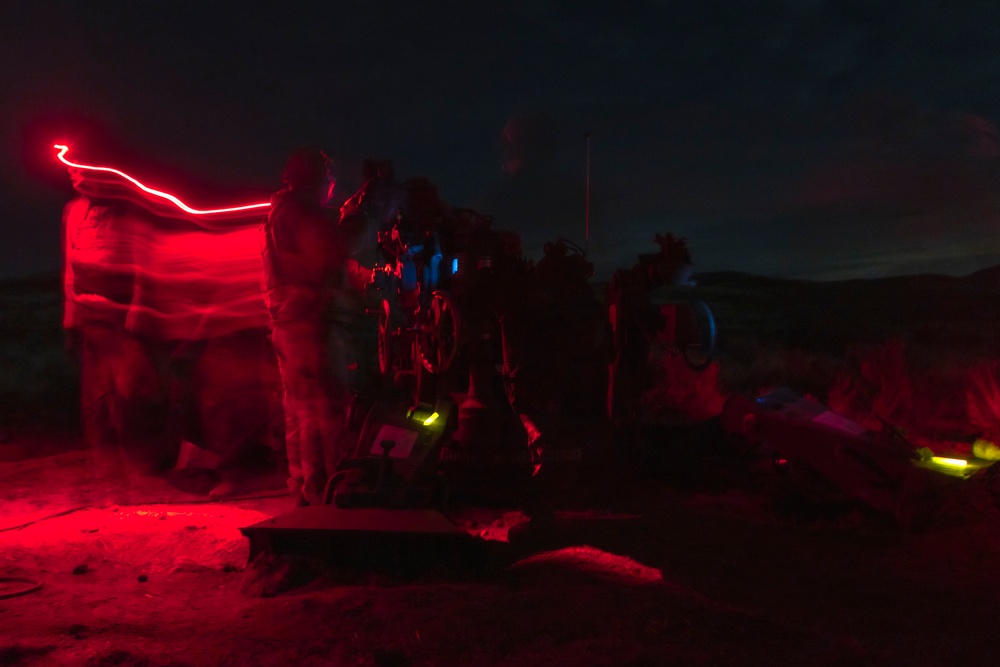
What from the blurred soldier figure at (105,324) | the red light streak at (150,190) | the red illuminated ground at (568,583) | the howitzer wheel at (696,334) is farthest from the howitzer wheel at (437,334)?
the blurred soldier figure at (105,324)

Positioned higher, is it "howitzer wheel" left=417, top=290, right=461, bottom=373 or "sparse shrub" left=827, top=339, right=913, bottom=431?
"howitzer wheel" left=417, top=290, right=461, bottom=373

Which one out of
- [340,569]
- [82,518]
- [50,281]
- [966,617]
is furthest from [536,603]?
[50,281]

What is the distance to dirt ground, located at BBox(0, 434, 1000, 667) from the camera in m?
3.03

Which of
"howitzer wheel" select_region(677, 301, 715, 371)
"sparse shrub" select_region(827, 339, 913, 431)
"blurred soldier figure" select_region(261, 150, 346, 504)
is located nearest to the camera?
"blurred soldier figure" select_region(261, 150, 346, 504)

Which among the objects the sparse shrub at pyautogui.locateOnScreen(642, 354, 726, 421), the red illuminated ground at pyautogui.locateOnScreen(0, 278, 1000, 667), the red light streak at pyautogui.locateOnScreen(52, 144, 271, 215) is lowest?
the red illuminated ground at pyautogui.locateOnScreen(0, 278, 1000, 667)

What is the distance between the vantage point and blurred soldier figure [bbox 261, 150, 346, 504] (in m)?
6.01

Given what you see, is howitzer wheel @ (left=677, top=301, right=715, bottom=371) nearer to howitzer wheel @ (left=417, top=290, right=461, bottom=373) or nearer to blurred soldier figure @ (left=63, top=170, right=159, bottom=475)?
howitzer wheel @ (left=417, top=290, right=461, bottom=373)

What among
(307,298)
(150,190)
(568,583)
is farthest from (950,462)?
(150,190)

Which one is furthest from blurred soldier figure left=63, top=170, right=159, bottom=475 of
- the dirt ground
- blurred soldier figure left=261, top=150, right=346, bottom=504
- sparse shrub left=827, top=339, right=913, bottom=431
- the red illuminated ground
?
sparse shrub left=827, top=339, right=913, bottom=431

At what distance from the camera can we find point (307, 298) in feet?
19.7

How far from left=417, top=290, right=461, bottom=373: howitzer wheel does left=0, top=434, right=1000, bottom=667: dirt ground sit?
1.42m

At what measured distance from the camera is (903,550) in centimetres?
522

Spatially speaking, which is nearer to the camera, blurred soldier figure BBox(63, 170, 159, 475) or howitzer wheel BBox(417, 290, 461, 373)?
howitzer wheel BBox(417, 290, 461, 373)

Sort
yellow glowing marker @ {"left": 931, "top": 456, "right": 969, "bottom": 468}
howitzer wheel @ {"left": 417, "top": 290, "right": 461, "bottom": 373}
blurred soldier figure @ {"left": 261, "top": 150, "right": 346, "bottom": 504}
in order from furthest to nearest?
howitzer wheel @ {"left": 417, "top": 290, "right": 461, "bottom": 373} → blurred soldier figure @ {"left": 261, "top": 150, "right": 346, "bottom": 504} → yellow glowing marker @ {"left": 931, "top": 456, "right": 969, "bottom": 468}
